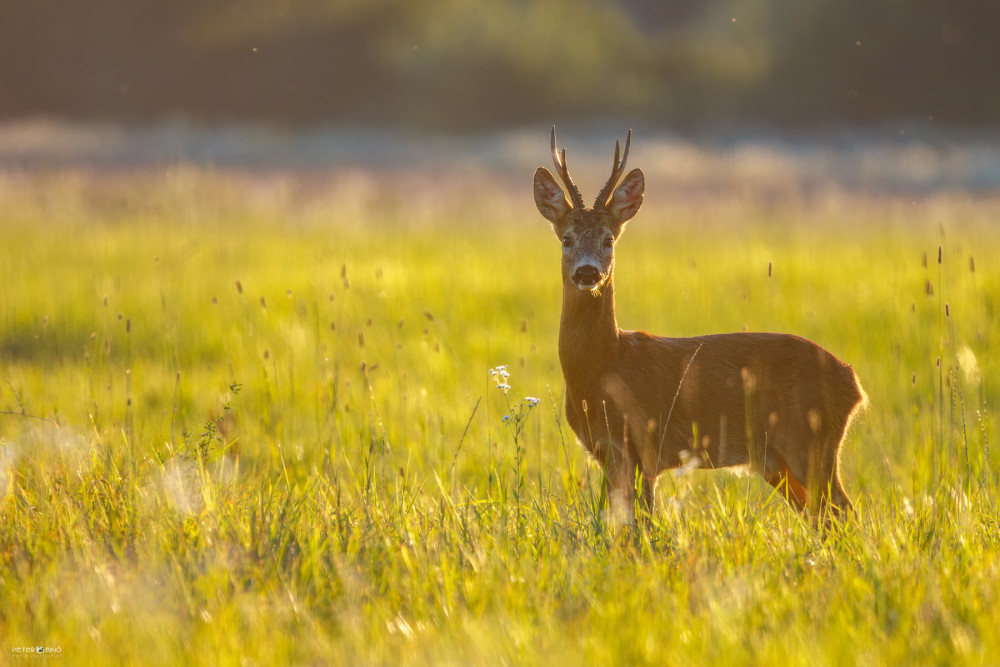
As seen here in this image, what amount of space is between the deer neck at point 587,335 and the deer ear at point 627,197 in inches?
17.2

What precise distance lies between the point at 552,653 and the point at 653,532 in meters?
1.25

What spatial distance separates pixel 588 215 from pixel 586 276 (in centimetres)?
53

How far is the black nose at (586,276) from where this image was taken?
4.97 metres

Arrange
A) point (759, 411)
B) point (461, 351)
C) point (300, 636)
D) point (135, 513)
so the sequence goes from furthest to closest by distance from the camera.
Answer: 1. point (461, 351)
2. point (759, 411)
3. point (135, 513)
4. point (300, 636)

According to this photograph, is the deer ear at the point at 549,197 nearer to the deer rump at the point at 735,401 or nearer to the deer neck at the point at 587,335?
the deer neck at the point at 587,335

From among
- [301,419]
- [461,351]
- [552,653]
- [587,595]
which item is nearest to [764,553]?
[587,595]

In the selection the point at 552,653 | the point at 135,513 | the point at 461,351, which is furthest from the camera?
the point at 461,351

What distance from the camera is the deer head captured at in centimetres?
511

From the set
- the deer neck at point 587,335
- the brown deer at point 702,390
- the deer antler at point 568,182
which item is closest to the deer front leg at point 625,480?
the brown deer at point 702,390

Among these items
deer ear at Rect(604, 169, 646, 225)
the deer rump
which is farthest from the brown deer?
deer ear at Rect(604, 169, 646, 225)

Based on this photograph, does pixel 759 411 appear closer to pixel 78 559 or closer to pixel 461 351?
pixel 78 559

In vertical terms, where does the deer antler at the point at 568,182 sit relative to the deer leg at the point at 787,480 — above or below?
above

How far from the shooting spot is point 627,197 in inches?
221

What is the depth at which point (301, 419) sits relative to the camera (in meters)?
7.45
